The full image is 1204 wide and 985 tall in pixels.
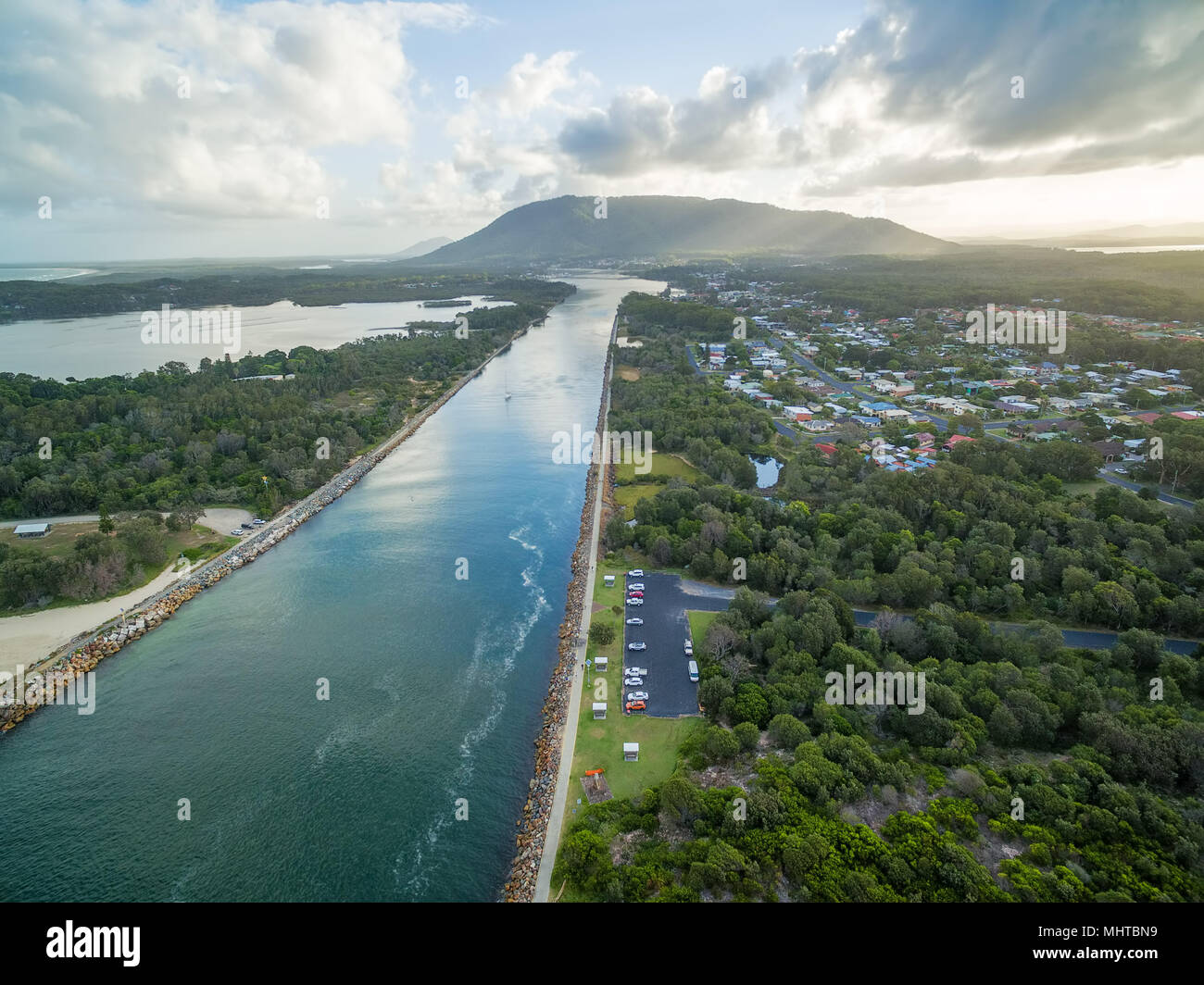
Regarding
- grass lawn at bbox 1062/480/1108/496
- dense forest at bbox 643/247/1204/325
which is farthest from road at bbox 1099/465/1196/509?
dense forest at bbox 643/247/1204/325

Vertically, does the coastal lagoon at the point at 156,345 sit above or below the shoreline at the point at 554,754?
above

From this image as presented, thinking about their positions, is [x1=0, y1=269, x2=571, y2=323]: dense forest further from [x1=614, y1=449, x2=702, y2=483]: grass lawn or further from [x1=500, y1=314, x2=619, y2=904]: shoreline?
[x1=500, y1=314, x2=619, y2=904]: shoreline

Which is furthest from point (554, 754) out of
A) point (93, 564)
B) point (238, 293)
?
point (238, 293)

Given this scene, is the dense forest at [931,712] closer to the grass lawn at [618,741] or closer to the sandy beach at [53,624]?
the grass lawn at [618,741]

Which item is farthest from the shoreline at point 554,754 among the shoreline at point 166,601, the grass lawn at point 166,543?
the grass lawn at point 166,543

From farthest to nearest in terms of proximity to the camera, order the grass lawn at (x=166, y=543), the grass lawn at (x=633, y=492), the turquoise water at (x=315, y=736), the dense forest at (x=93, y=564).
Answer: the grass lawn at (x=633, y=492)
the grass lawn at (x=166, y=543)
the dense forest at (x=93, y=564)
the turquoise water at (x=315, y=736)

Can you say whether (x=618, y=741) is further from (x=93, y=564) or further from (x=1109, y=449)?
(x=1109, y=449)

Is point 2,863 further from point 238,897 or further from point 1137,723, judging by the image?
point 1137,723
